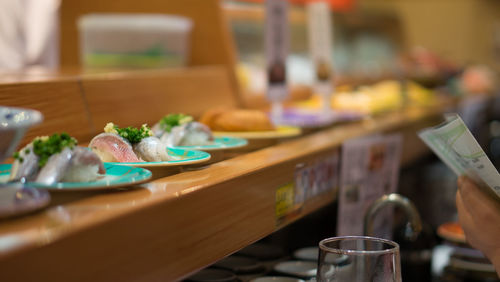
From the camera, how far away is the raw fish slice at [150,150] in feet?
3.88

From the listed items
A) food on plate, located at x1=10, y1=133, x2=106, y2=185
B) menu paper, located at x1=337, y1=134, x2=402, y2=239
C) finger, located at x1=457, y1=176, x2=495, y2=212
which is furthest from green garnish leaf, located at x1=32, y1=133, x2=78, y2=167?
menu paper, located at x1=337, y1=134, x2=402, y2=239

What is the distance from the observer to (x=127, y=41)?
2.29 metres

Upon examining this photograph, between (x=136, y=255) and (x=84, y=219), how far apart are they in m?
0.10

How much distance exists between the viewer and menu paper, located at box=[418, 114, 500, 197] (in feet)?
4.50

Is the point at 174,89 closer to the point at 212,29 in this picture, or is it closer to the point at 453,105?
the point at 212,29

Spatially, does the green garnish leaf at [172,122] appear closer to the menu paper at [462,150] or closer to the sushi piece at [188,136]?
the sushi piece at [188,136]

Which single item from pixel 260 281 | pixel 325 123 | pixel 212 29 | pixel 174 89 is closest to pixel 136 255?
pixel 260 281

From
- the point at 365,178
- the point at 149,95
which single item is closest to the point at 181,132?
the point at 149,95

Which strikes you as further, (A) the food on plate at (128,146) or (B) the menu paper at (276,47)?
(B) the menu paper at (276,47)

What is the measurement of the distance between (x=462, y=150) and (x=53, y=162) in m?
0.89

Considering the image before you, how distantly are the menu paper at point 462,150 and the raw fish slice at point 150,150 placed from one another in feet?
1.98

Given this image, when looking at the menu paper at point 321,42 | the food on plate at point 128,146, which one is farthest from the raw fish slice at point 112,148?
the menu paper at point 321,42

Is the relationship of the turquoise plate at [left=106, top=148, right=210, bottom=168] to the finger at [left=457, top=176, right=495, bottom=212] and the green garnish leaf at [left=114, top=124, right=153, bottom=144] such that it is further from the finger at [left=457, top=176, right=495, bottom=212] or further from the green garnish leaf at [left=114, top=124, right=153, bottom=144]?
the finger at [left=457, top=176, right=495, bottom=212]

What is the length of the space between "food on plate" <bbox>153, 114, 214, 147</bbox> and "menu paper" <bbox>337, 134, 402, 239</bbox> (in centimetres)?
64
